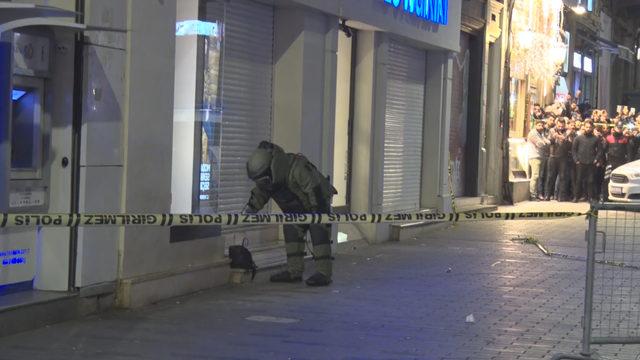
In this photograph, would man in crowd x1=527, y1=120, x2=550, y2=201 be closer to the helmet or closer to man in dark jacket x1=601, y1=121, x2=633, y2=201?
man in dark jacket x1=601, y1=121, x2=633, y2=201

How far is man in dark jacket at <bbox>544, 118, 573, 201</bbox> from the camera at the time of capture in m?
22.6

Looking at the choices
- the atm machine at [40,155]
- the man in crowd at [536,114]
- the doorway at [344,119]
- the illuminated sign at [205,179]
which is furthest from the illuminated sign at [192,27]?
the man in crowd at [536,114]

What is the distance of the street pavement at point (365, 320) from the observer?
678 cm

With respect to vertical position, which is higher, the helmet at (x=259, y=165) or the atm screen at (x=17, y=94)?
the atm screen at (x=17, y=94)

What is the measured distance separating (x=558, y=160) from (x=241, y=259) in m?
14.7

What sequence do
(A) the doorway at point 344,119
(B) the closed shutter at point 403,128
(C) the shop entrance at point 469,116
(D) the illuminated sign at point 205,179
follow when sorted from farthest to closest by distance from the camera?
(C) the shop entrance at point 469,116 < (B) the closed shutter at point 403,128 < (A) the doorway at point 344,119 < (D) the illuminated sign at point 205,179

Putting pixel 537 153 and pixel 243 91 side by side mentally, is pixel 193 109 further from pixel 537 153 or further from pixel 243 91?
pixel 537 153

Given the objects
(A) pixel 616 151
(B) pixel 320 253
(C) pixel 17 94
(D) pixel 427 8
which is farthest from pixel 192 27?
(A) pixel 616 151

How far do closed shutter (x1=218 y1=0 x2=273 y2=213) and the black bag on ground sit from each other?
34.1 inches

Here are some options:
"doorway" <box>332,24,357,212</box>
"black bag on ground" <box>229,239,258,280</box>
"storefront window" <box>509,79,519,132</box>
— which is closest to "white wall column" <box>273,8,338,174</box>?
"doorway" <box>332,24,357,212</box>

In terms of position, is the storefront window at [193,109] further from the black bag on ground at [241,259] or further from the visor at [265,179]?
the visor at [265,179]

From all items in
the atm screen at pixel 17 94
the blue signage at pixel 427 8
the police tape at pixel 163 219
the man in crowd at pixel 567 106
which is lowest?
the police tape at pixel 163 219

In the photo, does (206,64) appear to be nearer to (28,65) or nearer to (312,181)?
(312,181)

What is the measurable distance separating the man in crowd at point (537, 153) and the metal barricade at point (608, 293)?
387 inches
